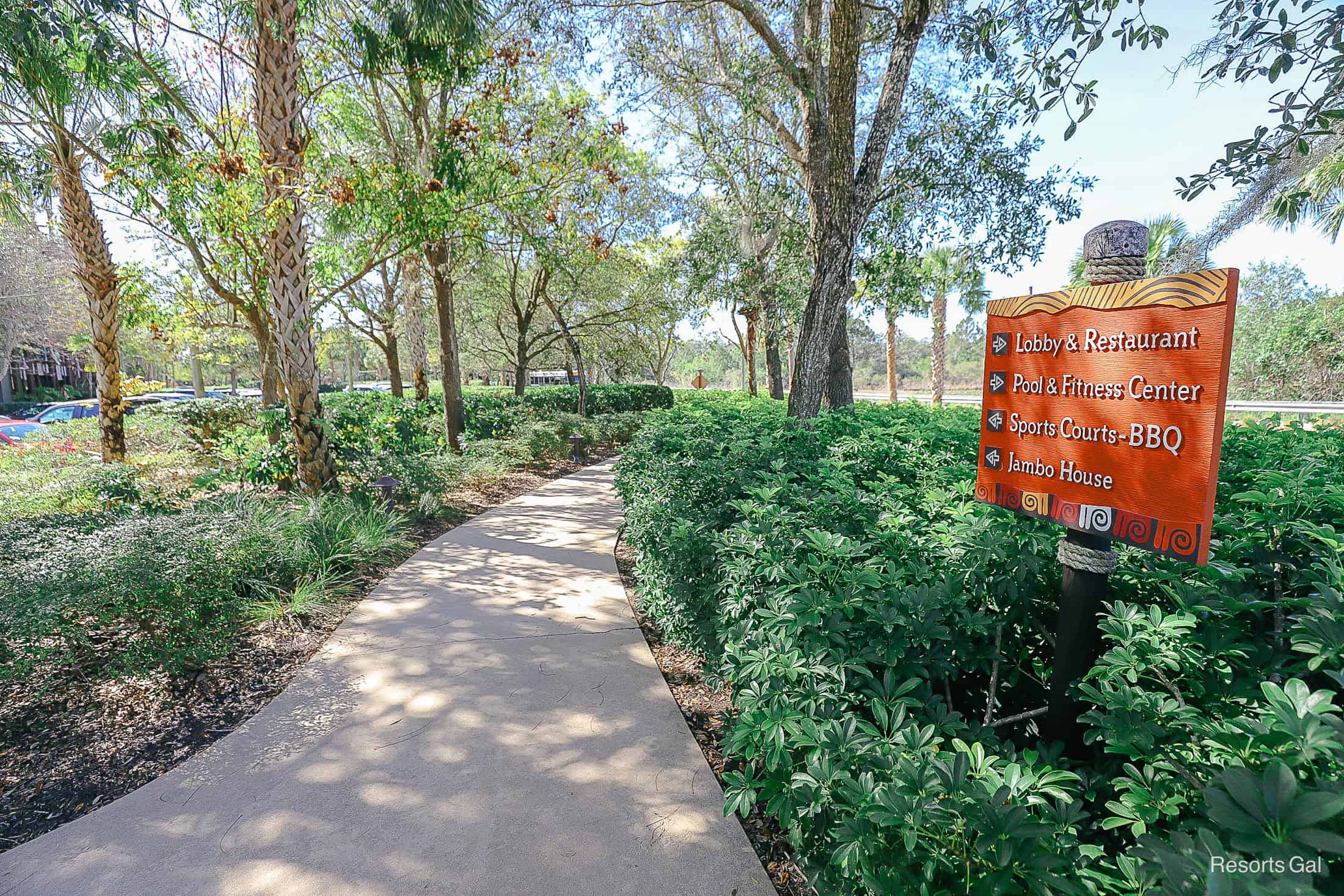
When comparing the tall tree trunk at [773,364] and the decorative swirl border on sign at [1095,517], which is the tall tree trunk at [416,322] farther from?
the decorative swirl border on sign at [1095,517]

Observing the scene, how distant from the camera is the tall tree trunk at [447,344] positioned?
1084 cm

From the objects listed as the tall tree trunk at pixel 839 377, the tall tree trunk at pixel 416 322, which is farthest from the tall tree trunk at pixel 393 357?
the tall tree trunk at pixel 839 377

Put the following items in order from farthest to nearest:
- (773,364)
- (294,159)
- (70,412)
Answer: (773,364)
(70,412)
(294,159)

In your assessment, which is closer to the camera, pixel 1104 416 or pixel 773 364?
pixel 1104 416

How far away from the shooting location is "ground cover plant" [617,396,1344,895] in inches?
41.2

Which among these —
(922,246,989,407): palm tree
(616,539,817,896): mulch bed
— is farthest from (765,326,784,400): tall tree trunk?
(616,539,817,896): mulch bed

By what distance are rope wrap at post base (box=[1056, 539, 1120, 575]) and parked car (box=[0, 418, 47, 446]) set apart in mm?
18140

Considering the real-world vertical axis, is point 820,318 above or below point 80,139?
below

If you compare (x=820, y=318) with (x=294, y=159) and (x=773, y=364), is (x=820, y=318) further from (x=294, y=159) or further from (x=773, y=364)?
(x=773, y=364)

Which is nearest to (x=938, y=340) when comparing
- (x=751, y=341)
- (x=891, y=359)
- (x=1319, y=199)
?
(x=891, y=359)

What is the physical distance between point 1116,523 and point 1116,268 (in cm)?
75

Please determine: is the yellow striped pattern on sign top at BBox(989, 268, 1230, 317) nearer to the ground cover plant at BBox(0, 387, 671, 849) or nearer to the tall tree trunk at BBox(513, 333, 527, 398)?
the ground cover plant at BBox(0, 387, 671, 849)

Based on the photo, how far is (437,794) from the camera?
8.83 ft

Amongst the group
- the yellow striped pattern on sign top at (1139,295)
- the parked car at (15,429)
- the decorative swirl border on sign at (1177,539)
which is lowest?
the parked car at (15,429)
